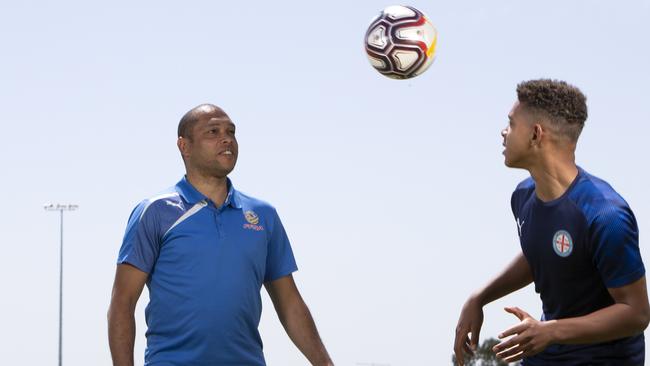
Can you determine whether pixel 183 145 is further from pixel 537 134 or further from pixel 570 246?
pixel 570 246

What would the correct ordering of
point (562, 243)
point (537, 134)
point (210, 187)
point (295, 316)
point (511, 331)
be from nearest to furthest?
point (511, 331) < point (562, 243) < point (537, 134) < point (210, 187) < point (295, 316)

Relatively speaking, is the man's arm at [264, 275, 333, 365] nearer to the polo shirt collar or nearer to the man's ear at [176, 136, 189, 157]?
the polo shirt collar

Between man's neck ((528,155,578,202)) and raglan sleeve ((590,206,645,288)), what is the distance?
413 mm

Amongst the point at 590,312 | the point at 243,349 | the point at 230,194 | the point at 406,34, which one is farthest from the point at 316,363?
the point at 406,34

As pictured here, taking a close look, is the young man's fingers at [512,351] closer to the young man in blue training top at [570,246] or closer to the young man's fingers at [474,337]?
the young man in blue training top at [570,246]

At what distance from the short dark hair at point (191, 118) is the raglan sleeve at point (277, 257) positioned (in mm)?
903

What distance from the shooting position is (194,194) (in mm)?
9156

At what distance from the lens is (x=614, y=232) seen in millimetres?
7535

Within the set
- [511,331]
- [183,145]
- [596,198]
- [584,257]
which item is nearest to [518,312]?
[511,331]

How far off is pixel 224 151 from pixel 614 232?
2949 mm

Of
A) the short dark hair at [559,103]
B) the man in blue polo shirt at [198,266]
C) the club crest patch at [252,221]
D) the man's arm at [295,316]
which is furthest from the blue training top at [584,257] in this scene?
the club crest patch at [252,221]

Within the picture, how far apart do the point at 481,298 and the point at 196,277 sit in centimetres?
199

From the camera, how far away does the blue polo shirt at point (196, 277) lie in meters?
8.80

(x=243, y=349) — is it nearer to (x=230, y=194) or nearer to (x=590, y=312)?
(x=230, y=194)
